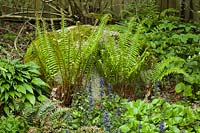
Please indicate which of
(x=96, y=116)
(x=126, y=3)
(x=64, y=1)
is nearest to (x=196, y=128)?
(x=96, y=116)

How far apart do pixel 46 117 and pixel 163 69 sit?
1910 mm

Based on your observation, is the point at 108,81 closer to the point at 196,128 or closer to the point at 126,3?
the point at 196,128

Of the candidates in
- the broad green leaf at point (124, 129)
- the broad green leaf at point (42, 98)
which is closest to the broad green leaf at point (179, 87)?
the broad green leaf at point (124, 129)

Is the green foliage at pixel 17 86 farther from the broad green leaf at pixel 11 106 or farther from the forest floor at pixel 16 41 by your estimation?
the forest floor at pixel 16 41

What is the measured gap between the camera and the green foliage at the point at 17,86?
492cm

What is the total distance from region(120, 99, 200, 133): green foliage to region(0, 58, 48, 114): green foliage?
1.17 m

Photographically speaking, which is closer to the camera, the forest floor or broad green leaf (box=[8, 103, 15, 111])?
broad green leaf (box=[8, 103, 15, 111])

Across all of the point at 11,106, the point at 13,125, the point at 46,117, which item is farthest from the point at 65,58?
the point at 13,125

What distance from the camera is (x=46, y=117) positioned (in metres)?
4.56

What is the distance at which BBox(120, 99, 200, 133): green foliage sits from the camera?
4254 mm

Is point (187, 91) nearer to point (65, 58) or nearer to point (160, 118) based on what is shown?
point (160, 118)

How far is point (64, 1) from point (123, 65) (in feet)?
11.4

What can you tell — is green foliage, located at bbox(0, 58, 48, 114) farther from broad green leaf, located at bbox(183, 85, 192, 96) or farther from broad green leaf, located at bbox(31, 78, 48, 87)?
broad green leaf, located at bbox(183, 85, 192, 96)

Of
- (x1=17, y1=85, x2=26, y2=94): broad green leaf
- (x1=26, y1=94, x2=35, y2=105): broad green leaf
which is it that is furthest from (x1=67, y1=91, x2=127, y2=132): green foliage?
(x1=17, y1=85, x2=26, y2=94): broad green leaf
